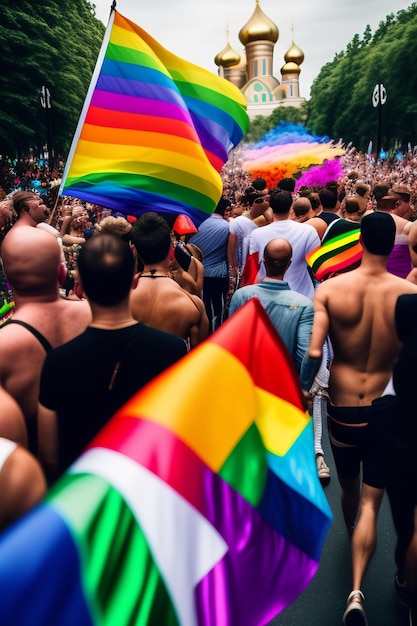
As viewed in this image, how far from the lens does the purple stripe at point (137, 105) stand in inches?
206

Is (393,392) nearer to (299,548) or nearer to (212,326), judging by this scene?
(299,548)

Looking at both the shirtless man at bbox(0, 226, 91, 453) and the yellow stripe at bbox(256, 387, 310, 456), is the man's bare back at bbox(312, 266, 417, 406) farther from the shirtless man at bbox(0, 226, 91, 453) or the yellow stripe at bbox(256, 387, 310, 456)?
the shirtless man at bbox(0, 226, 91, 453)

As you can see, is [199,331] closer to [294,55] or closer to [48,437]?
[48,437]

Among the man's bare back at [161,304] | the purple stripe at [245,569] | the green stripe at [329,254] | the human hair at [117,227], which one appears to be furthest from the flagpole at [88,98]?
the purple stripe at [245,569]

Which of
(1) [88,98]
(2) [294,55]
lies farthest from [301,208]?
(2) [294,55]

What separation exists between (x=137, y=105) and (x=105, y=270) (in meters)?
3.33

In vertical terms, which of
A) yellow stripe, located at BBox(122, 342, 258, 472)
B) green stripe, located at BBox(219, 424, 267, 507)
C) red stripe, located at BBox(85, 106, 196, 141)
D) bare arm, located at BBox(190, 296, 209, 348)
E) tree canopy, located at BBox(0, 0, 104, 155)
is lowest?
green stripe, located at BBox(219, 424, 267, 507)

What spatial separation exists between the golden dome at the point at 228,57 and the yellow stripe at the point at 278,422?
107 metres

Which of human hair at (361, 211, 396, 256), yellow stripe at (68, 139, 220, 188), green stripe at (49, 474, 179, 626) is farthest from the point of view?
yellow stripe at (68, 139, 220, 188)

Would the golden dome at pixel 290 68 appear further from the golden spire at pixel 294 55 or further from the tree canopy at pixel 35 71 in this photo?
the tree canopy at pixel 35 71

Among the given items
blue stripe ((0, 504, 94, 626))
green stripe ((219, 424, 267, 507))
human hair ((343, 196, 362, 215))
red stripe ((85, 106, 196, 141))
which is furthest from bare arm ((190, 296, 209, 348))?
human hair ((343, 196, 362, 215))

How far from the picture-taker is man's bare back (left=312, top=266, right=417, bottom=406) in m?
3.69

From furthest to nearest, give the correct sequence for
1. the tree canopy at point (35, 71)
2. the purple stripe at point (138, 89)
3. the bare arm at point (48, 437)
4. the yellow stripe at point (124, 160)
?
the tree canopy at point (35, 71) < the purple stripe at point (138, 89) < the yellow stripe at point (124, 160) < the bare arm at point (48, 437)

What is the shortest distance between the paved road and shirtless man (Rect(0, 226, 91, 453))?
1.71m
